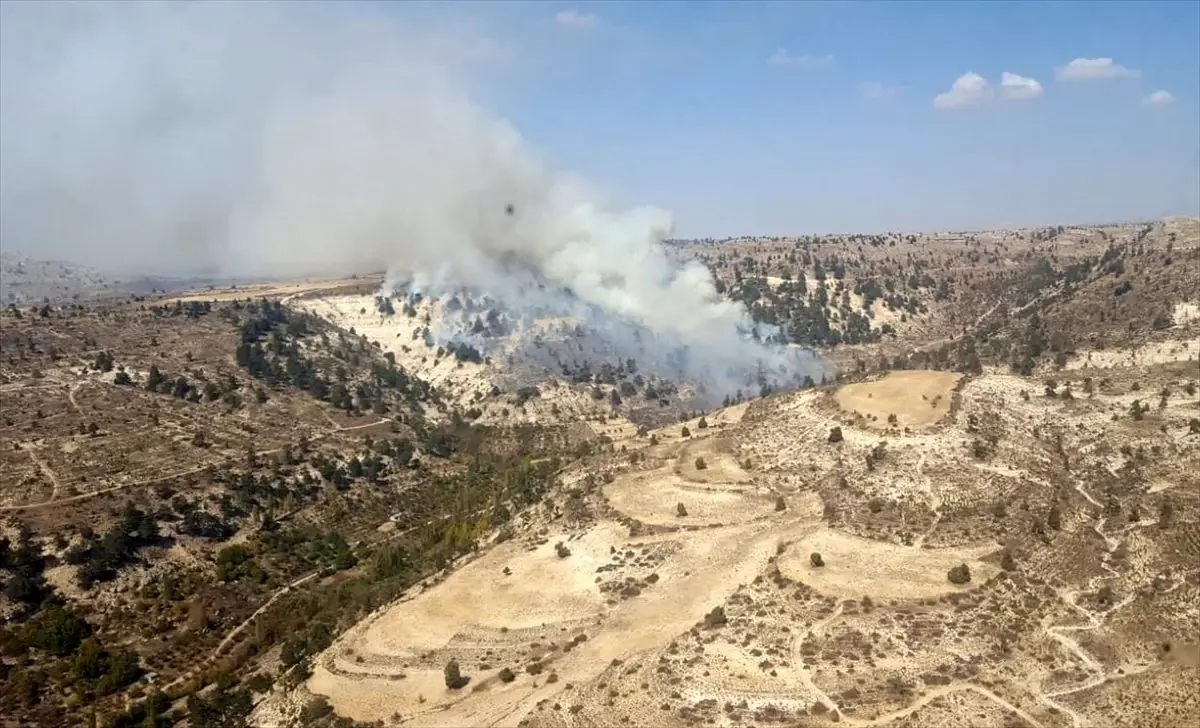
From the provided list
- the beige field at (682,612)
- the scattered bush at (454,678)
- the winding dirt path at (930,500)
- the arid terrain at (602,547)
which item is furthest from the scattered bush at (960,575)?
the scattered bush at (454,678)

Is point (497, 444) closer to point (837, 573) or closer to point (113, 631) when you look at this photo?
point (113, 631)

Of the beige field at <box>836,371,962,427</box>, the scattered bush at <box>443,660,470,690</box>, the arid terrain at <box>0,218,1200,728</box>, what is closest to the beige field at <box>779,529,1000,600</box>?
the arid terrain at <box>0,218,1200,728</box>

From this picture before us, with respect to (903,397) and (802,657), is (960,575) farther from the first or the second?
(903,397)

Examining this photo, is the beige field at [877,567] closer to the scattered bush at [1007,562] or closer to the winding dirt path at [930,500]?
the scattered bush at [1007,562]

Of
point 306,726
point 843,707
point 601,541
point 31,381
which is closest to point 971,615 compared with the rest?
point 843,707

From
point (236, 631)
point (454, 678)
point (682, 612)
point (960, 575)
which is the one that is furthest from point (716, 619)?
point (236, 631)

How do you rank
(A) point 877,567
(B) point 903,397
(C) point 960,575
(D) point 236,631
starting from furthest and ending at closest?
1. (B) point 903,397
2. (D) point 236,631
3. (A) point 877,567
4. (C) point 960,575
